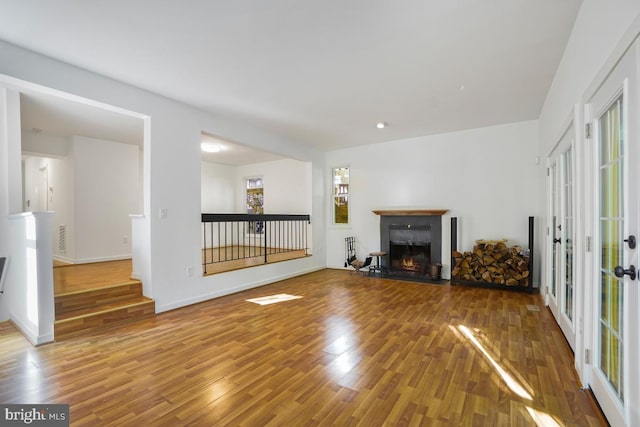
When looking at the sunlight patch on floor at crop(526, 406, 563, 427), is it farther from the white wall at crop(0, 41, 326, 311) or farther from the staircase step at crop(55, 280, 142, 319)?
the staircase step at crop(55, 280, 142, 319)

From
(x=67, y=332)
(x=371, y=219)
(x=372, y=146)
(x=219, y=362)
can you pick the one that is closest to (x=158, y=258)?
(x=67, y=332)

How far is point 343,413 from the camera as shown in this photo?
174 cm

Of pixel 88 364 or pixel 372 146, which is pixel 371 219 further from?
pixel 88 364

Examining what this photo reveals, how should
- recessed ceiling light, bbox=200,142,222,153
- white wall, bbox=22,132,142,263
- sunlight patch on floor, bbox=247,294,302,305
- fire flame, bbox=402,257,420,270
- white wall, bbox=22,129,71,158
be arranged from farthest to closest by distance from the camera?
recessed ceiling light, bbox=200,142,222,153, fire flame, bbox=402,257,420,270, white wall, bbox=22,132,142,263, white wall, bbox=22,129,71,158, sunlight patch on floor, bbox=247,294,302,305

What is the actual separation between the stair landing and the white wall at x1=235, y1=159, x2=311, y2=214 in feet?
15.2

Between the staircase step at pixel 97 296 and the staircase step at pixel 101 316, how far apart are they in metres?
0.06

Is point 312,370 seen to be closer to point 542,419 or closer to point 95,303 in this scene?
point 542,419

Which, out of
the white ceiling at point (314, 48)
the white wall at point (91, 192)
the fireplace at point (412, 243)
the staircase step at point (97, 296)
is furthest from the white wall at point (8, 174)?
the fireplace at point (412, 243)

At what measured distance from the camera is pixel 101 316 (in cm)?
316

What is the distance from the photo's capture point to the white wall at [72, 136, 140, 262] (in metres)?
5.48

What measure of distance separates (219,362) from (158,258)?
1.86 metres

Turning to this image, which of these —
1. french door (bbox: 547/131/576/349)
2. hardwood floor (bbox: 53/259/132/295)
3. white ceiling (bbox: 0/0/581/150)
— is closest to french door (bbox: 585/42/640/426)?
french door (bbox: 547/131/576/349)

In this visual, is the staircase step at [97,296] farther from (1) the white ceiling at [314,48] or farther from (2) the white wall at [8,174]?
(1) the white ceiling at [314,48]

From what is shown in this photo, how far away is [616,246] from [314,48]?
8.46ft
